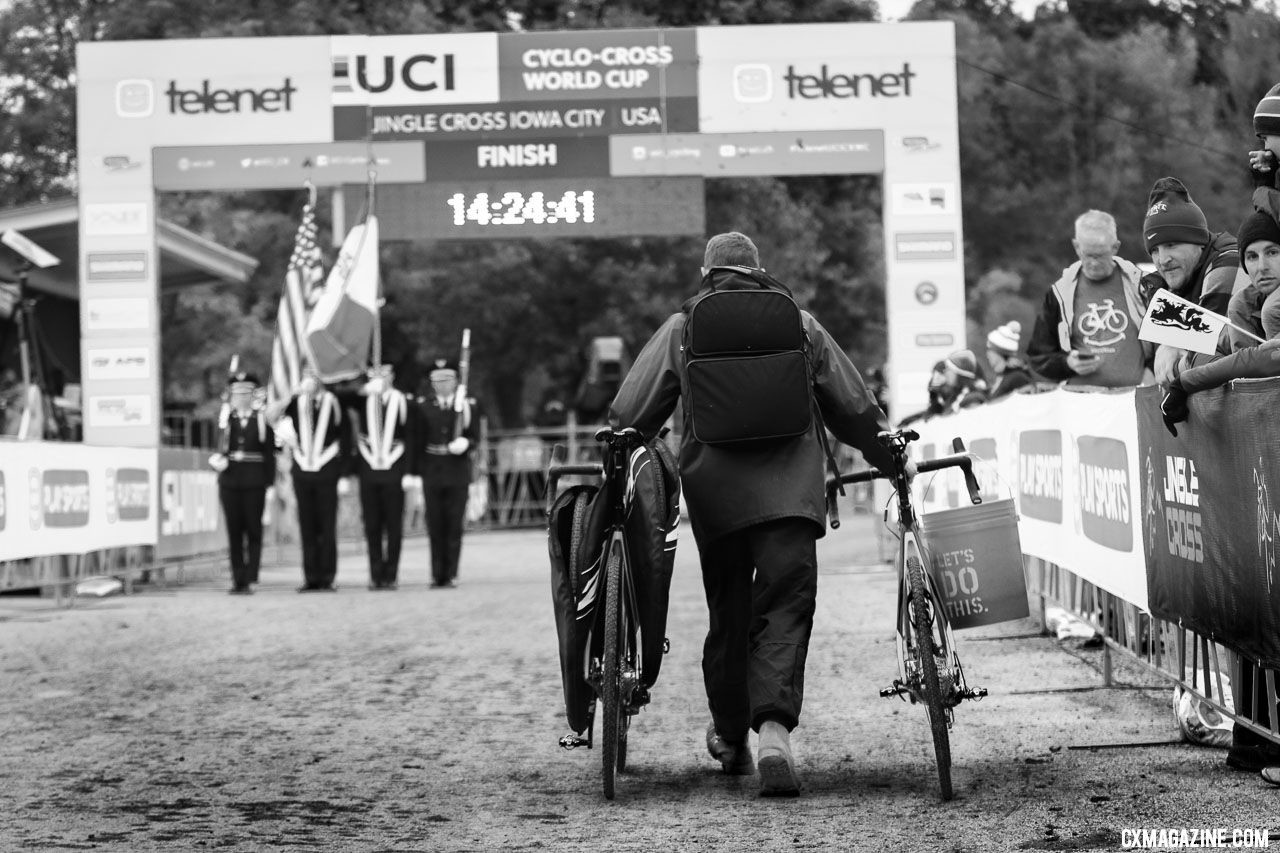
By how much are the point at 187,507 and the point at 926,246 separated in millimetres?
7826

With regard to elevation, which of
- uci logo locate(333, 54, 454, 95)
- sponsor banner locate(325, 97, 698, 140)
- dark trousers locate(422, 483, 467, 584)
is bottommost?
dark trousers locate(422, 483, 467, 584)

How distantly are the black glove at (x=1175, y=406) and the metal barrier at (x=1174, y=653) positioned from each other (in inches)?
30.7

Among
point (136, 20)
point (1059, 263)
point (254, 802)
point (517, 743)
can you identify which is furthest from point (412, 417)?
point (1059, 263)

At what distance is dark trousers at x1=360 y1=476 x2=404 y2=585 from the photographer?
62.6 ft

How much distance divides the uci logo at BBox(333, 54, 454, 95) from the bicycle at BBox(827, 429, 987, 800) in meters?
14.3

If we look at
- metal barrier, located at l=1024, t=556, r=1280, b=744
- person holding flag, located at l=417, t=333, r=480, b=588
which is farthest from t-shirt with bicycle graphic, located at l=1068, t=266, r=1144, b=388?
person holding flag, located at l=417, t=333, r=480, b=588

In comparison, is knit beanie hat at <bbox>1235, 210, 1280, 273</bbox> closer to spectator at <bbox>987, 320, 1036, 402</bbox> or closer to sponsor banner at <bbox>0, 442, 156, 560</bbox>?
spectator at <bbox>987, 320, 1036, 402</bbox>

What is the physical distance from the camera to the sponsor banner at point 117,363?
20.9 metres

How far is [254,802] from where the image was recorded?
6738 millimetres

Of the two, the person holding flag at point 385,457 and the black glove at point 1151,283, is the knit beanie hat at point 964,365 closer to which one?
the person holding flag at point 385,457

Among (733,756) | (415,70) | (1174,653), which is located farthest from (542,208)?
(733,756)

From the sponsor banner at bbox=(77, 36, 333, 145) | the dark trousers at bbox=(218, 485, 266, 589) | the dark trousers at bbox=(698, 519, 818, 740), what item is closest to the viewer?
the dark trousers at bbox=(698, 519, 818, 740)

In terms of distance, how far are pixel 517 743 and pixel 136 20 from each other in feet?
114

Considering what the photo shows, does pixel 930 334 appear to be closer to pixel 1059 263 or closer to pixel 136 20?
pixel 136 20
